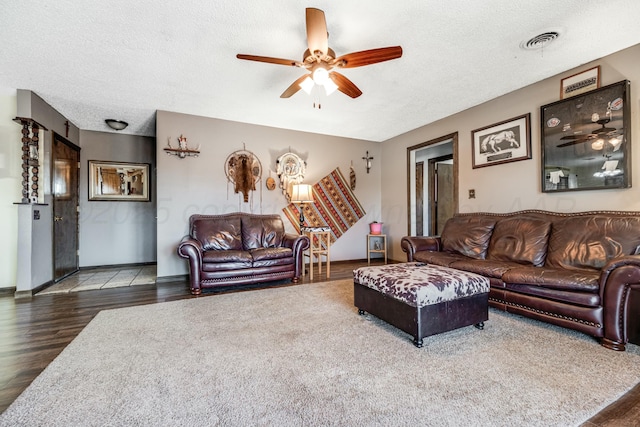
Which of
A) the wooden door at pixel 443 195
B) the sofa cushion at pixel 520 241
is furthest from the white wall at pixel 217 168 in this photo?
the sofa cushion at pixel 520 241

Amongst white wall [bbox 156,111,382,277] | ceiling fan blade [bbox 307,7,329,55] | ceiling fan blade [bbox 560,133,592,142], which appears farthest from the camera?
white wall [bbox 156,111,382,277]

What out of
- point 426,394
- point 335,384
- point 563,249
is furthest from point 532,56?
point 335,384

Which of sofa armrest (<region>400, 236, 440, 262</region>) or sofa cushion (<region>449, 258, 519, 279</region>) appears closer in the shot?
sofa cushion (<region>449, 258, 519, 279</region>)

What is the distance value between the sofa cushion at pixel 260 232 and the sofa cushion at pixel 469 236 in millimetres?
2529

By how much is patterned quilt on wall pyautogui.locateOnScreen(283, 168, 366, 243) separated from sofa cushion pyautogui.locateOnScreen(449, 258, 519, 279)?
2799 millimetres

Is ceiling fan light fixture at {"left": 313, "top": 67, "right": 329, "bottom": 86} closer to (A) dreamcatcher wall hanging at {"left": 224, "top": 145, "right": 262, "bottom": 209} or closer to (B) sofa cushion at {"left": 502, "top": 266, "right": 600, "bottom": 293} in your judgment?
(B) sofa cushion at {"left": 502, "top": 266, "right": 600, "bottom": 293}

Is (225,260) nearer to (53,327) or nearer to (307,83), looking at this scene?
(53,327)

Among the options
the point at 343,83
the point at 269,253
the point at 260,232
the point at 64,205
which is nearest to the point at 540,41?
the point at 343,83

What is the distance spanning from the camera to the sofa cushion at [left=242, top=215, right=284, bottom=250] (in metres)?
4.40

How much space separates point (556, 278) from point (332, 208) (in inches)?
148

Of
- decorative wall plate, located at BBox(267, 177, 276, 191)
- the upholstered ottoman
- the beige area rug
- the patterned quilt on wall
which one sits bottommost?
the beige area rug

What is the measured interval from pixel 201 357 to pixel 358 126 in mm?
4350

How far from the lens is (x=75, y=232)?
4.92 m

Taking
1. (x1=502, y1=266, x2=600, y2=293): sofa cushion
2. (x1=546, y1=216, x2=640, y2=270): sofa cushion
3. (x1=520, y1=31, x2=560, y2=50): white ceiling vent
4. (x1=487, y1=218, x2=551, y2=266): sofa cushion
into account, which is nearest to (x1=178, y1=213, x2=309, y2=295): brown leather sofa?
(x1=487, y1=218, x2=551, y2=266): sofa cushion
